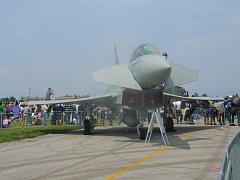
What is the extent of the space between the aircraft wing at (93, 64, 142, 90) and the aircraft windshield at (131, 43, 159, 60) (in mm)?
702

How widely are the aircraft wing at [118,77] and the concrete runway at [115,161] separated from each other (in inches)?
82.8

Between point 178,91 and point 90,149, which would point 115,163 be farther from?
point 178,91

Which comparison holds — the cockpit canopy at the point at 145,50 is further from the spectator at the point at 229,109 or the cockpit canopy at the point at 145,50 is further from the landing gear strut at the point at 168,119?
the spectator at the point at 229,109

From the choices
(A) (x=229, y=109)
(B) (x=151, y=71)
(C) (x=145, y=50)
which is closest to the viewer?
(B) (x=151, y=71)

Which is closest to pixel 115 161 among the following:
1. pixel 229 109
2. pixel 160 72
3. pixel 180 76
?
pixel 160 72

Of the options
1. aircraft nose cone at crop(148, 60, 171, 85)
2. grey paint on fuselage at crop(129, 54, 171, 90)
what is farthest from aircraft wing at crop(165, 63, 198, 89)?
aircraft nose cone at crop(148, 60, 171, 85)

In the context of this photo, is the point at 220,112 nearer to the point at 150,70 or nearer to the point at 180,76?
the point at 180,76

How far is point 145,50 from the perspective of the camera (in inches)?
586

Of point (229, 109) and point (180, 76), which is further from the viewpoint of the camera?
point (229, 109)

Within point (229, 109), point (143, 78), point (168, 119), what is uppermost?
point (143, 78)

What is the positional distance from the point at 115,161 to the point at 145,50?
605cm

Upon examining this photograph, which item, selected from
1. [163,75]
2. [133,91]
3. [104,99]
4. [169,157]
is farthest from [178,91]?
[169,157]

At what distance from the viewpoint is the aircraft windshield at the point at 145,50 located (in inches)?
578

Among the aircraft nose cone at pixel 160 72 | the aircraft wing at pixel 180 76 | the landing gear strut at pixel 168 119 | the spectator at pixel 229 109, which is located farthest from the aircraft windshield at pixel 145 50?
the spectator at pixel 229 109
